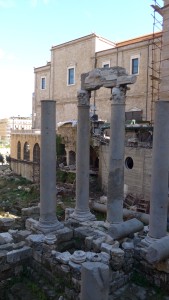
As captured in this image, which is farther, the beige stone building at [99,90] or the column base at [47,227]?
the beige stone building at [99,90]

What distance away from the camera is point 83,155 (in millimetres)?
9141

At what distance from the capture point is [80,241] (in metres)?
8.23

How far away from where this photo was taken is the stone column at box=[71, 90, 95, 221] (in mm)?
9039

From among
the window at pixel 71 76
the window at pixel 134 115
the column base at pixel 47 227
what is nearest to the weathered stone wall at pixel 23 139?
the window at pixel 71 76

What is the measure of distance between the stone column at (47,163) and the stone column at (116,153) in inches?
65.7

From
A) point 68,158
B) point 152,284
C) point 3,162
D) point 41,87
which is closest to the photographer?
point 152,284

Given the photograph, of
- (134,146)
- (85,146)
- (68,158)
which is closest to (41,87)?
(68,158)

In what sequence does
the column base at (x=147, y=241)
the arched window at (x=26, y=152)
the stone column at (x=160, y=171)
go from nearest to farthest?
the stone column at (x=160, y=171), the column base at (x=147, y=241), the arched window at (x=26, y=152)

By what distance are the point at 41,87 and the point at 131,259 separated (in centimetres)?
2982

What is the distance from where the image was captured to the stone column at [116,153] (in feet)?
26.2

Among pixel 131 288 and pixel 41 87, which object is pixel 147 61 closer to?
pixel 41 87

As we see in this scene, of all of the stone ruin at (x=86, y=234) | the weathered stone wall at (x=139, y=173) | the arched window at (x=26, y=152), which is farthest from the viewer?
the arched window at (x=26, y=152)

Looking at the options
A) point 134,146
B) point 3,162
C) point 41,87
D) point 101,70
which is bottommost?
point 3,162

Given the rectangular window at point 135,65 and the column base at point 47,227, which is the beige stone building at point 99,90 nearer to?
the rectangular window at point 135,65
